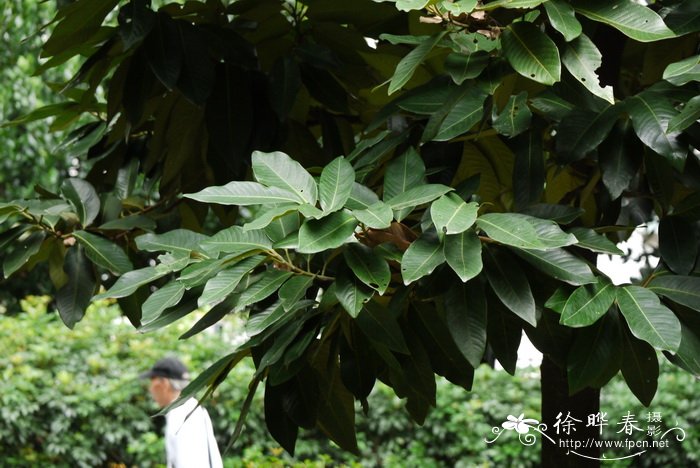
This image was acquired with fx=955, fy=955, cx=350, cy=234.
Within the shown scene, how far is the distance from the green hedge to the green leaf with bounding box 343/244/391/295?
4.56 metres

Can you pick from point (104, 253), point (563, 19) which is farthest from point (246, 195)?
point (104, 253)

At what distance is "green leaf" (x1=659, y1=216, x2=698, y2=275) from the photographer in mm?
1667

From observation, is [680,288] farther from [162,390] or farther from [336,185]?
[162,390]

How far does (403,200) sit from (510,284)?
217mm

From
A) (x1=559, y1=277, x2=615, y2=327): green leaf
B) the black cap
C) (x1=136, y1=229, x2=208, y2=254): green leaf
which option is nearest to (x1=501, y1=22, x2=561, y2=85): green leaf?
(x1=559, y1=277, x2=615, y2=327): green leaf

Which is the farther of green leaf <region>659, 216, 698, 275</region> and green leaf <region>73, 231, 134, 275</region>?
green leaf <region>73, 231, 134, 275</region>

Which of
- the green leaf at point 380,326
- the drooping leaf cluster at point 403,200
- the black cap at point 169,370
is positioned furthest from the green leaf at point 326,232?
the black cap at point 169,370

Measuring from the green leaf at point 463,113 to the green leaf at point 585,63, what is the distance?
0.15m

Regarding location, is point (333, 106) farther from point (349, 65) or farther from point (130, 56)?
point (130, 56)

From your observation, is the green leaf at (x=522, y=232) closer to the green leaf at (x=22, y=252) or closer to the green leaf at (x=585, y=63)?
the green leaf at (x=585, y=63)

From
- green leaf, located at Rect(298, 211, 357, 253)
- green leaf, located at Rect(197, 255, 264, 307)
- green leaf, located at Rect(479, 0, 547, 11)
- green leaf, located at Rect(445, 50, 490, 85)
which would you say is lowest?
green leaf, located at Rect(197, 255, 264, 307)

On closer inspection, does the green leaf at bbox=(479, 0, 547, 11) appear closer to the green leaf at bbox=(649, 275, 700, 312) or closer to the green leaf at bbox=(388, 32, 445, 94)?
the green leaf at bbox=(388, 32, 445, 94)

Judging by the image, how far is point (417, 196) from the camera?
1.52 meters

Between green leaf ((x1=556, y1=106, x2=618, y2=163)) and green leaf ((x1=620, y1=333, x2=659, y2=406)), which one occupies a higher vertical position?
green leaf ((x1=556, y1=106, x2=618, y2=163))
